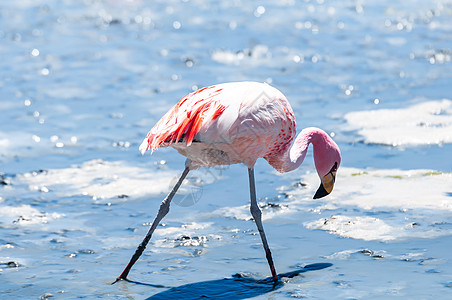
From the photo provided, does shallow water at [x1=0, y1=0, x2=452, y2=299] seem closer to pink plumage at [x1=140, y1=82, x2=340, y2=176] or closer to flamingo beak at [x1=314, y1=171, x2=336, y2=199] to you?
flamingo beak at [x1=314, y1=171, x2=336, y2=199]

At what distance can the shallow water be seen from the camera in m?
5.68

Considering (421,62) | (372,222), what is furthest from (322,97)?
(372,222)

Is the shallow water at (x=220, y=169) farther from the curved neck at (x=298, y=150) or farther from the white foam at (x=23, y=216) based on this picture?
the curved neck at (x=298, y=150)

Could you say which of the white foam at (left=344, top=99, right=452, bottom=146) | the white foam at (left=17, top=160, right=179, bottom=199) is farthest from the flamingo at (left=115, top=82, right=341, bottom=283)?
the white foam at (left=344, top=99, right=452, bottom=146)

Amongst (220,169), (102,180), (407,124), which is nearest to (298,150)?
(220,169)

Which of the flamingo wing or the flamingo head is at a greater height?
the flamingo wing

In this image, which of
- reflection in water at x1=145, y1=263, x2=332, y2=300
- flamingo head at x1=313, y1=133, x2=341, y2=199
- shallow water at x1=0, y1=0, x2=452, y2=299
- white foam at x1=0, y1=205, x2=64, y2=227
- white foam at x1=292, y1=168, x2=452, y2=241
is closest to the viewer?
reflection in water at x1=145, y1=263, x2=332, y2=300

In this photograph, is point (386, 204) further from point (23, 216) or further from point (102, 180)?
point (23, 216)

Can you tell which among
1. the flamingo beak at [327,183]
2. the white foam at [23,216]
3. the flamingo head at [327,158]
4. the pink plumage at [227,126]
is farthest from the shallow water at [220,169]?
the pink plumage at [227,126]

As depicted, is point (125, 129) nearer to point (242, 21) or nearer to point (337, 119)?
point (337, 119)

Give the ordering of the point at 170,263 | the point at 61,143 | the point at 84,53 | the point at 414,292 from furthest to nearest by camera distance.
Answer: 1. the point at 84,53
2. the point at 61,143
3. the point at 170,263
4. the point at 414,292

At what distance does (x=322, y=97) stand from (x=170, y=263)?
497cm

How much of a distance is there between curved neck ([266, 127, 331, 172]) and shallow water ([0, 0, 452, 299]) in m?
0.57

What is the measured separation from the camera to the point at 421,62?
39.4ft
